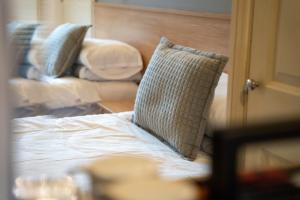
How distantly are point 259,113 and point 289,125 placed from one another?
1.12m

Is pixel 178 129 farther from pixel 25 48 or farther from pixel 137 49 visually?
pixel 137 49

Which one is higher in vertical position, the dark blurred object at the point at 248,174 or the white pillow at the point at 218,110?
the dark blurred object at the point at 248,174

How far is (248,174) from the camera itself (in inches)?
22.2

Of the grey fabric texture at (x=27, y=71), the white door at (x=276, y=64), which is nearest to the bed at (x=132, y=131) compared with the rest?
the white door at (x=276, y=64)

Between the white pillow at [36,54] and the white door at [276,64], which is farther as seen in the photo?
the white door at [276,64]

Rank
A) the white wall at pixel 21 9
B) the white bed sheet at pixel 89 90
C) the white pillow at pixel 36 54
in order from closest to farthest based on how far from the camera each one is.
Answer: the white wall at pixel 21 9, the white pillow at pixel 36 54, the white bed sheet at pixel 89 90

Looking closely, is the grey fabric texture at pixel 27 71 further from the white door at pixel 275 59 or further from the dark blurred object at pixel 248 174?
the white door at pixel 275 59

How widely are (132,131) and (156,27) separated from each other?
100 centimetres

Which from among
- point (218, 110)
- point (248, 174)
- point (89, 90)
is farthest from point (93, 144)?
point (248, 174)

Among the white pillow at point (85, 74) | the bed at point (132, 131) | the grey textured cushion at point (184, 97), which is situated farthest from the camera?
the white pillow at point (85, 74)

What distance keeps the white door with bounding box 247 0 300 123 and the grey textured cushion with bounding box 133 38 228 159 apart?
8.0 inches

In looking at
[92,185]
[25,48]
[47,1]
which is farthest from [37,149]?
[92,185]

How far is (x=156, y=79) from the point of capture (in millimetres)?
2018

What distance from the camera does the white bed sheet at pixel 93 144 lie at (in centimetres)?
164
